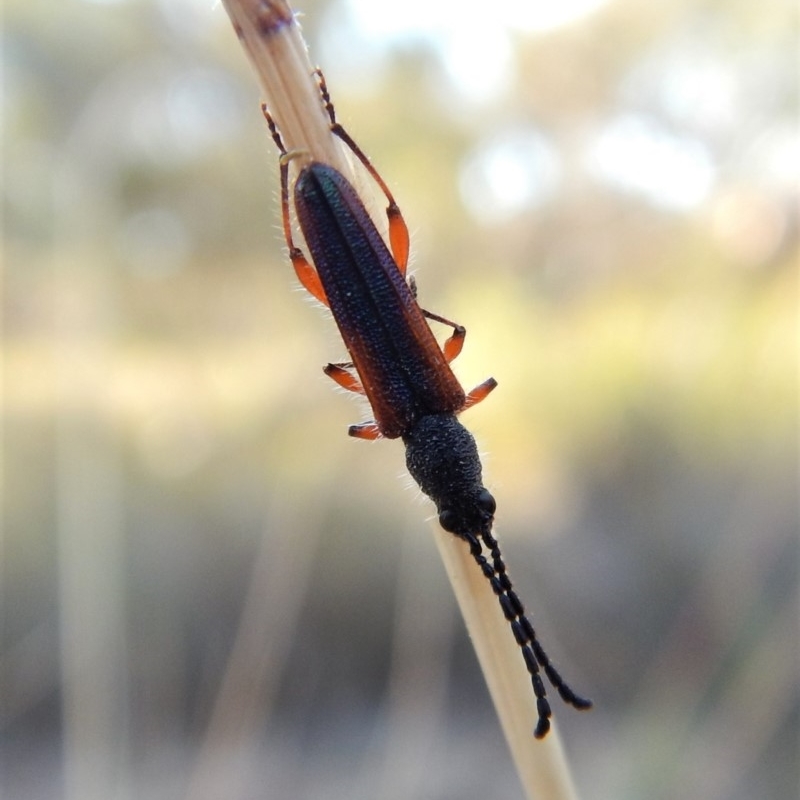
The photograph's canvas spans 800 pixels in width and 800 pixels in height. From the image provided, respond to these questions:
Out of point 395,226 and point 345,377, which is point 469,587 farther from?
point 395,226

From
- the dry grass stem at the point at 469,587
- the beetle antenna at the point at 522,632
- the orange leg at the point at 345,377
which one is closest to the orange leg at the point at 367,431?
the orange leg at the point at 345,377

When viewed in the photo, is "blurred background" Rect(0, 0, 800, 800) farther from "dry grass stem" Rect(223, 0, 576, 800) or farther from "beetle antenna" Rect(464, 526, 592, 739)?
"dry grass stem" Rect(223, 0, 576, 800)

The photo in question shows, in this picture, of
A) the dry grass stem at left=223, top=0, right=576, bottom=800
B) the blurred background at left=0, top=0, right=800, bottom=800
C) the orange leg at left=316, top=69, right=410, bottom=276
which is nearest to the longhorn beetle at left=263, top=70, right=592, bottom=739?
the orange leg at left=316, top=69, right=410, bottom=276

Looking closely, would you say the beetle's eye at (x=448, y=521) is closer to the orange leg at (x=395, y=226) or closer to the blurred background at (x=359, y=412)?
the orange leg at (x=395, y=226)

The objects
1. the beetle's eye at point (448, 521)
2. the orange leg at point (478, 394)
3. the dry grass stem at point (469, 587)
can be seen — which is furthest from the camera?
the orange leg at point (478, 394)

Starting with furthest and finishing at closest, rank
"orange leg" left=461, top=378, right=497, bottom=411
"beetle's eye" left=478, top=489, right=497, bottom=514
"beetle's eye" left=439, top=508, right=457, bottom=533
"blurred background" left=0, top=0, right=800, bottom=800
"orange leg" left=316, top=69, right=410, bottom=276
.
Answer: "blurred background" left=0, top=0, right=800, bottom=800, "orange leg" left=461, top=378, right=497, bottom=411, "beetle's eye" left=478, top=489, right=497, bottom=514, "orange leg" left=316, top=69, right=410, bottom=276, "beetle's eye" left=439, top=508, right=457, bottom=533

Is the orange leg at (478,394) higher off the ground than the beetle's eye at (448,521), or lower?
higher

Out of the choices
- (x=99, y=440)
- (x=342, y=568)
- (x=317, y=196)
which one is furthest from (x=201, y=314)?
(x=317, y=196)

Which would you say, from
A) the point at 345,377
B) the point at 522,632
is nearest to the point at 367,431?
the point at 345,377
